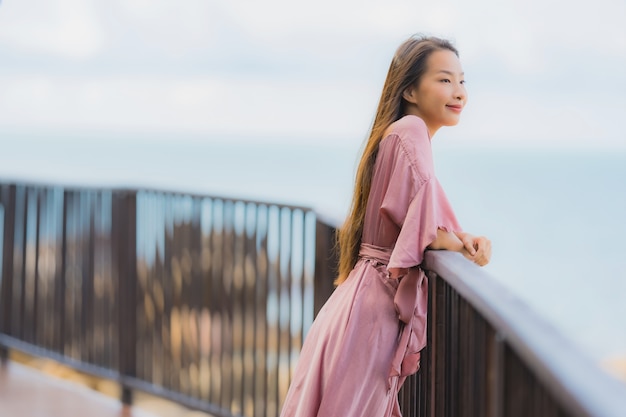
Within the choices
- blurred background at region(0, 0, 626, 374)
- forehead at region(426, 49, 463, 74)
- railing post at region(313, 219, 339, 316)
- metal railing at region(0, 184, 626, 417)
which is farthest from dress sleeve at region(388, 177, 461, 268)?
blurred background at region(0, 0, 626, 374)

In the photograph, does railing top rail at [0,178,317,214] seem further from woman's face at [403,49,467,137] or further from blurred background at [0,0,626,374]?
blurred background at [0,0,626,374]

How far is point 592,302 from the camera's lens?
1459 inches

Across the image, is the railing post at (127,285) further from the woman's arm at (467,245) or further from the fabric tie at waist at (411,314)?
the woman's arm at (467,245)

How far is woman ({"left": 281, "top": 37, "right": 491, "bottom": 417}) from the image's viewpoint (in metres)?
2.29

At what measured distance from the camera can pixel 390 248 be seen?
8.03ft

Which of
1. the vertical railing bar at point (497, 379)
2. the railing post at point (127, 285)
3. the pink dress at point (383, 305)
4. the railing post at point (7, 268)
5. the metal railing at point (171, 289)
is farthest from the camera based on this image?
the railing post at point (7, 268)

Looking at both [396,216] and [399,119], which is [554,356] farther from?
[399,119]

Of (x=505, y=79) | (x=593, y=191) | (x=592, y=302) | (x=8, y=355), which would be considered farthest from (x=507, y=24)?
(x=8, y=355)

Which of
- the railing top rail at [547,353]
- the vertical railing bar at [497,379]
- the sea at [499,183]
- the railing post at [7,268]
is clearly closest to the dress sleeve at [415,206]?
the railing top rail at [547,353]

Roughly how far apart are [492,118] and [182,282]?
44783 millimetres

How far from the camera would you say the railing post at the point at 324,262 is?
11.4 ft

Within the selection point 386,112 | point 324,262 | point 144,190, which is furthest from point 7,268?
point 386,112

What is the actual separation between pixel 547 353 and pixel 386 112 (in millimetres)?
1564

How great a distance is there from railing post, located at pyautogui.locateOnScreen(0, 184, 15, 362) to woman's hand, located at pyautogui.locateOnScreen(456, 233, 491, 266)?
361cm
